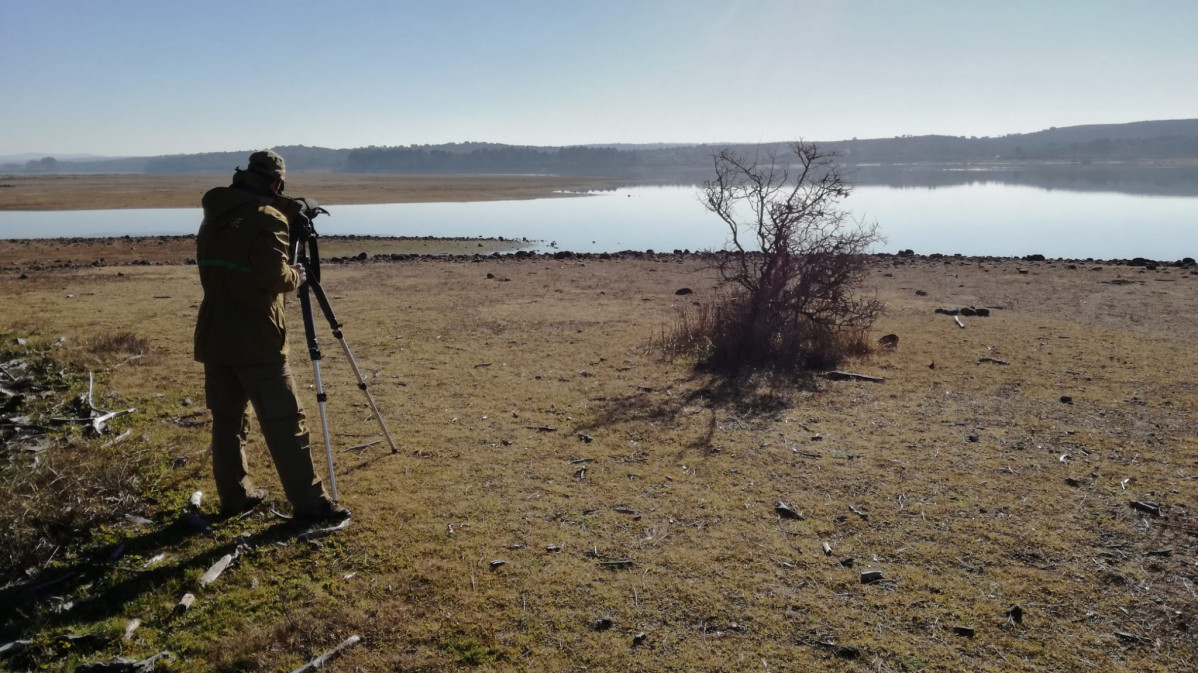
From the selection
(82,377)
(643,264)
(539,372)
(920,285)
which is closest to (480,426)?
(539,372)

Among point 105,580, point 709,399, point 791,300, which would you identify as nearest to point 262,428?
point 105,580

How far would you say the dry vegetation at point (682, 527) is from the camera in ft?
12.0

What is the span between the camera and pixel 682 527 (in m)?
4.93

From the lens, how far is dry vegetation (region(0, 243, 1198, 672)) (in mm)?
3656

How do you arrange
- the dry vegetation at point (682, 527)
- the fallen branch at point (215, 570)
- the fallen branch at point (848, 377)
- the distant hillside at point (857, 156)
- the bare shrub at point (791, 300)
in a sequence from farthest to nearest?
the distant hillside at point (857, 156) < the bare shrub at point (791, 300) < the fallen branch at point (848, 377) < the fallen branch at point (215, 570) < the dry vegetation at point (682, 527)

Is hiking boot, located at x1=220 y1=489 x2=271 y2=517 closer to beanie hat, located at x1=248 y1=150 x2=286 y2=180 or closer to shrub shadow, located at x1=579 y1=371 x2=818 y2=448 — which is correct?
beanie hat, located at x1=248 y1=150 x2=286 y2=180

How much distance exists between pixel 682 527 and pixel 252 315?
3.15 metres

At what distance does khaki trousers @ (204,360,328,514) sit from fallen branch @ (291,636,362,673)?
1333mm

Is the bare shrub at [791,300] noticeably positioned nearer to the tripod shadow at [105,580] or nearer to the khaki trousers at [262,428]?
the khaki trousers at [262,428]

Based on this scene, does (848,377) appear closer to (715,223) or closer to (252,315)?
(252,315)

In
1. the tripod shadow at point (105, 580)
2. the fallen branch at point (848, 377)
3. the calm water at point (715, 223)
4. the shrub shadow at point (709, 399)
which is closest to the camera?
the tripod shadow at point (105, 580)

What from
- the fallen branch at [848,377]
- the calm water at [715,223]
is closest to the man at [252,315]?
the fallen branch at [848,377]

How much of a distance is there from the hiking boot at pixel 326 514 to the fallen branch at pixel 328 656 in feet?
4.39

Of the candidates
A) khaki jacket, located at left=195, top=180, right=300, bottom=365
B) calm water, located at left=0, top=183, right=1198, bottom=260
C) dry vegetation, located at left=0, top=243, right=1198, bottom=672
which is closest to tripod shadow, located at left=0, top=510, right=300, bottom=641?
dry vegetation, located at left=0, top=243, right=1198, bottom=672
